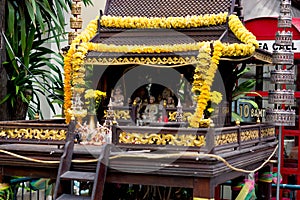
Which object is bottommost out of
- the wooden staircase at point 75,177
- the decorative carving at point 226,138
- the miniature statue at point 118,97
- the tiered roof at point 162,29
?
the wooden staircase at point 75,177

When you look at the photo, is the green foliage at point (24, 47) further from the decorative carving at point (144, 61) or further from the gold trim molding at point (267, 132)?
the gold trim molding at point (267, 132)

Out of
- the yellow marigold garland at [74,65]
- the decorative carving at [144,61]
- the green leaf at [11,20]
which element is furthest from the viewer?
the green leaf at [11,20]

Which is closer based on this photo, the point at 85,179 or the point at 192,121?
the point at 85,179

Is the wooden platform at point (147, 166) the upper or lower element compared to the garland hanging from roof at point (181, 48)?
lower

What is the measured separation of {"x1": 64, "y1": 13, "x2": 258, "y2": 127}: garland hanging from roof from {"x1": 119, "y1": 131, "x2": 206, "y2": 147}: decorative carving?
1.07m

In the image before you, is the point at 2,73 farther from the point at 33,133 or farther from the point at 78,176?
the point at 78,176

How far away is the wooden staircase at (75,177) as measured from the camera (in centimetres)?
739

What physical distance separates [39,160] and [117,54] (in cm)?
203

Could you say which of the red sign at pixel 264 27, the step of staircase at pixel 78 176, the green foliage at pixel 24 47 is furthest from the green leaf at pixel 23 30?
the red sign at pixel 264 27

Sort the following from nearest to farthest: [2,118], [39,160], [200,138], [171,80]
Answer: [200,138] → [39,160] → [171,80] → [2,118]

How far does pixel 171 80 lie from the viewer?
31.9 feet

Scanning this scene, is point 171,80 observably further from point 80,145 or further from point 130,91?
point 80,145

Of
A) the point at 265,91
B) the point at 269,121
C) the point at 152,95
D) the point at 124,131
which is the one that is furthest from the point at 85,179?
the point at 265,91

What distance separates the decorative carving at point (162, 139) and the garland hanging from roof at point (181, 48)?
42.1 inches
